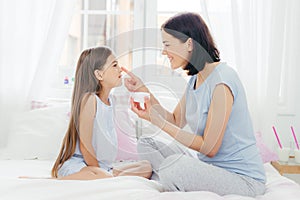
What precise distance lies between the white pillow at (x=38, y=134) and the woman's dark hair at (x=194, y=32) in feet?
3.13

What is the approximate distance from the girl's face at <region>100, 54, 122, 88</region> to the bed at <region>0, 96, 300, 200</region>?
0.60 ft

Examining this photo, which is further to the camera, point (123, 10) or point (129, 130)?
point (123, 10)

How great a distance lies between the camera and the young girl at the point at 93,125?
6.46ft

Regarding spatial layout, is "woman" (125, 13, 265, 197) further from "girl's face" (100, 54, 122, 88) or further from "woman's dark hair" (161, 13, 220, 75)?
"girl's face" (100, 54, 122, 88)

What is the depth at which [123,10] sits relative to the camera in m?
2.90

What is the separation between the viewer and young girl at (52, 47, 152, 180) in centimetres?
197

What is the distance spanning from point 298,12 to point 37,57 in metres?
1.53

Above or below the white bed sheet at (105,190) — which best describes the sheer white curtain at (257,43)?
above

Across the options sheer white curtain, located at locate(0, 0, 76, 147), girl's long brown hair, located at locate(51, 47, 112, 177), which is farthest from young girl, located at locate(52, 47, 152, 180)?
sheer white curtain, located at locate(0, 0, 76, 147)

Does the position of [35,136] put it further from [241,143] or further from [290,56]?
[290,56]

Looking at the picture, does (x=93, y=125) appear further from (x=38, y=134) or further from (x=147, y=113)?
(x=38, y=134)

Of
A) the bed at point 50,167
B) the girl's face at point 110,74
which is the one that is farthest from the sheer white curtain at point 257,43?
the girl's face at point 110,74

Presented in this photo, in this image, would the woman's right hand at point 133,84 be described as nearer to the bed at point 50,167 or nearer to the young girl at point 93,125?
the young girl at point 93,125

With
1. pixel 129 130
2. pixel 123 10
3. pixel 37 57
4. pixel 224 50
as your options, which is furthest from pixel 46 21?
pixel 224 50
